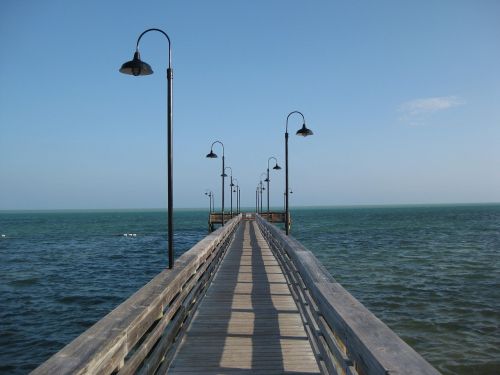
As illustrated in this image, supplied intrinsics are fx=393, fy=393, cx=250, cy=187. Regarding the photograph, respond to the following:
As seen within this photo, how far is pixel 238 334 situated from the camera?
6.24 m

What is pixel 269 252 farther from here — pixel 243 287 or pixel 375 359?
pixel 375 359

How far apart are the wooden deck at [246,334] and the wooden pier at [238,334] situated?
0.05 feet

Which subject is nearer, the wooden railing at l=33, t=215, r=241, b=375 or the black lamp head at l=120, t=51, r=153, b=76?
the wooden railing at l=33, t=215, r=241, b=375

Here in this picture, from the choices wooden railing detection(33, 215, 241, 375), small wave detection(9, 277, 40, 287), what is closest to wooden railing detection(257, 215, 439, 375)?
wooden railing detection(33, 215, 241, 375)

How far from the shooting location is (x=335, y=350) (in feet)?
12.7

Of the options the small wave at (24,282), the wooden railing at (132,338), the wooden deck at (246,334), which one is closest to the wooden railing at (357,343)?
the wooden deck at (246,334)

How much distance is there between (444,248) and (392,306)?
25.0 metres

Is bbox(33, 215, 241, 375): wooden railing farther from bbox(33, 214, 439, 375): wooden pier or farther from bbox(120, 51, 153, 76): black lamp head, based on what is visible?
bbox(120, 51, 153, 76): black lamp head

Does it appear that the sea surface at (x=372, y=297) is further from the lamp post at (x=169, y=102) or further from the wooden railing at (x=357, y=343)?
the wooden railing at (x=357, y=343)

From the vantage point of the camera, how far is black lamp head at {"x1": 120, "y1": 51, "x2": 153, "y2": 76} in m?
7.36

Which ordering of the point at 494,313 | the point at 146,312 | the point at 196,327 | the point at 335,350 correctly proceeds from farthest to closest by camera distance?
the point at 494,313 < the point at 196,327 < the point at 146,312 < the point at 335,350

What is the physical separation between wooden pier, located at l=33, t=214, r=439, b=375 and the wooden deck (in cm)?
1

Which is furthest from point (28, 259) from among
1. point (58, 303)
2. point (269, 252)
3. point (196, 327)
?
point (196, 327)

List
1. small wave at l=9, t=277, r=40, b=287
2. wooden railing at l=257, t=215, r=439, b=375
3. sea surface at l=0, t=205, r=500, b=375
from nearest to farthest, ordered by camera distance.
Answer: wooden railing at l=257, t=215, r=439, b=375 → sea surface at l=0, t=205, r=500, b=375 → small wave at l=9, t=277, r=40, b=287
